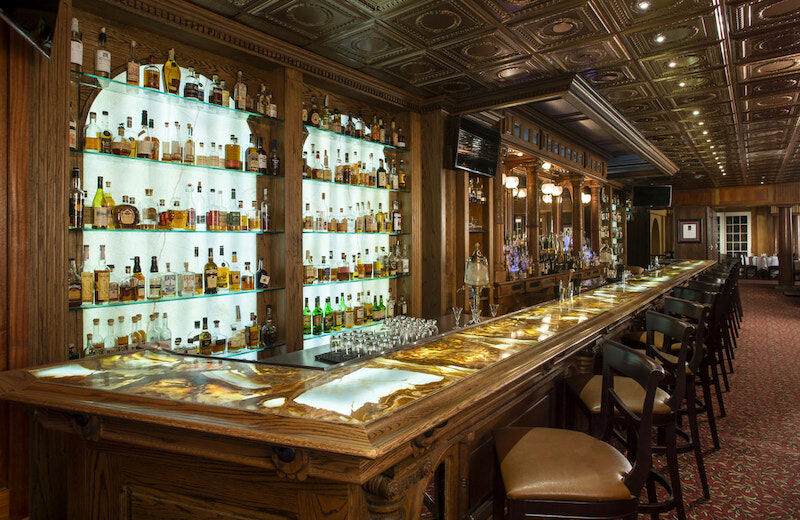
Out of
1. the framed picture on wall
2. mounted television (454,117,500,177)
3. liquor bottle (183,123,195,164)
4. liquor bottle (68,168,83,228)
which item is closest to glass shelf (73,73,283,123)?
liquor bottle (183,123,195,164)

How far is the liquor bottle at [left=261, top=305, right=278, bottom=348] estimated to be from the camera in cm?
365

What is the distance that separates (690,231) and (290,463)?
761 inches

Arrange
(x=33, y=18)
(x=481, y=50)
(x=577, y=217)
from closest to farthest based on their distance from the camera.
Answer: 1. (x=33, y=18)
2. (x=481, y=50)
3. (x=577, y=217)

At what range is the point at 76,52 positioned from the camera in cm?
259

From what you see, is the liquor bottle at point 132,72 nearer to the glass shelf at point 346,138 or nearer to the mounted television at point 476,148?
the glass shelf at point 346,138

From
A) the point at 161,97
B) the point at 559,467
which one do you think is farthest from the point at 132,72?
the point at 559,467

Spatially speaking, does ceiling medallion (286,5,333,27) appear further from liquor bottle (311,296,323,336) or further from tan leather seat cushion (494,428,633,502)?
tan leather seat cushion (494,428,633,502)

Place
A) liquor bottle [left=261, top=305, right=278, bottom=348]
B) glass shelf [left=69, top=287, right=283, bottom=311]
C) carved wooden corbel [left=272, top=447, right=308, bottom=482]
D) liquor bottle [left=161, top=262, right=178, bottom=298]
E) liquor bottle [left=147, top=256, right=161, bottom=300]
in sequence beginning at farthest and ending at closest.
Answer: liquor bottle [left=261, top=305, right=278, bottom=348] < liquor bottle [left=161, top=262, right=178, bottom=298] < liquor bottle [left=147, top=256, right=161, bottom=300] < glass shelf [left=69, top=287, right=283, bottom=311] < carved wooden corbel [left=272, top=447, right=308, bottom=482]

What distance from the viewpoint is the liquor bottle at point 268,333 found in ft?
12.0

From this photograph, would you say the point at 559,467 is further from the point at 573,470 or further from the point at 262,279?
the point at 262,279

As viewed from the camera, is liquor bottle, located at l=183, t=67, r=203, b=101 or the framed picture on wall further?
the framed picture on wall

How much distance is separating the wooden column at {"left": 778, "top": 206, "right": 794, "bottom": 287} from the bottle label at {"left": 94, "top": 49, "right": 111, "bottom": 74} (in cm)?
1827

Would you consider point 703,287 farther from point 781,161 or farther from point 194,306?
point 781,161

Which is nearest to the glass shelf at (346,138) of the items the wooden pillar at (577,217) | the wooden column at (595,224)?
the wooden pillar at (577,217)
